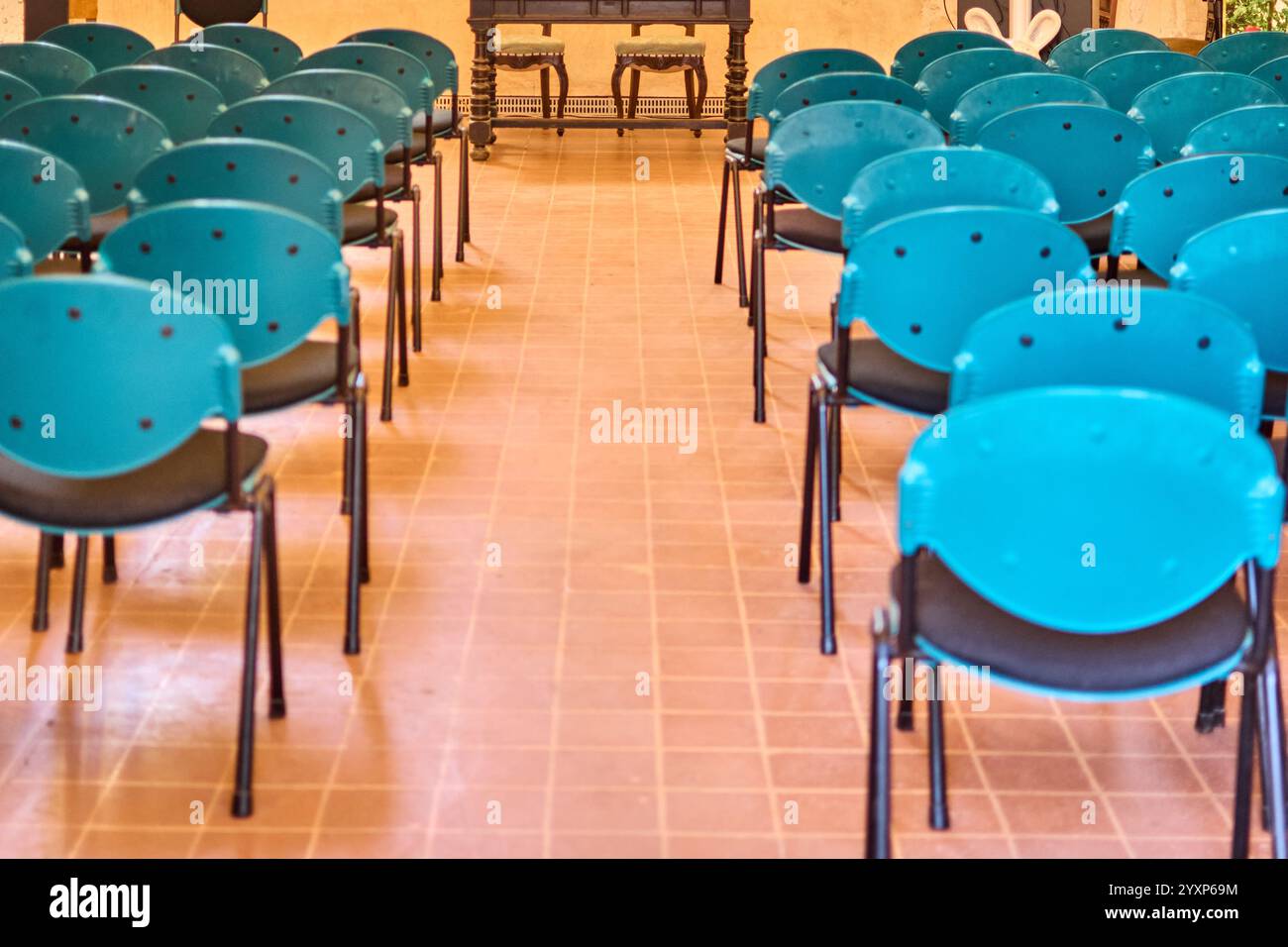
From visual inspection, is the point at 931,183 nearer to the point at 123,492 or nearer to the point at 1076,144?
the point at 1076,144

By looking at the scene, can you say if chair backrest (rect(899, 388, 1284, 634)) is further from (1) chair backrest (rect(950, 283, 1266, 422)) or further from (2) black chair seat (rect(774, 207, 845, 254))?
(2) black chair seat (rect(774, 207, 845, 254))

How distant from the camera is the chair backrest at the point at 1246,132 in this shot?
5.28 metres

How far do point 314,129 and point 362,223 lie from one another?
1.32 ft

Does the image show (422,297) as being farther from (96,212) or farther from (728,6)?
(728,6)

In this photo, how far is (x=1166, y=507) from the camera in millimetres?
2234

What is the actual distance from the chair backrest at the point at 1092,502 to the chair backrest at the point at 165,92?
4.50 meters

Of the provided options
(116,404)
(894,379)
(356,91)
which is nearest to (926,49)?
(356,91)

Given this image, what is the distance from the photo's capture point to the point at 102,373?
9.40 ft

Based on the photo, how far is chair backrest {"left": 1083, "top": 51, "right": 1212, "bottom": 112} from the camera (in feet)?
23.7

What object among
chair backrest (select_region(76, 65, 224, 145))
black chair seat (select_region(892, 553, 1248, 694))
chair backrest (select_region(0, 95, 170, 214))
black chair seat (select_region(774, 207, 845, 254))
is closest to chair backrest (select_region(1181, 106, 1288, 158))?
black chair seat (select_region(774, 207, 845, 254))

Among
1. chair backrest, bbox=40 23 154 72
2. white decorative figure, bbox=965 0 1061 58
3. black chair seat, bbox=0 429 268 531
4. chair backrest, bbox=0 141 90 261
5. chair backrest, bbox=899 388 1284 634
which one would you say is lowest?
black chair seat, bbox=0 429 268 531

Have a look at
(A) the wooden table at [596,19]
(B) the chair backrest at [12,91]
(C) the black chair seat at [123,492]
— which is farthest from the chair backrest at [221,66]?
(C) the black chair seat at [123,492]

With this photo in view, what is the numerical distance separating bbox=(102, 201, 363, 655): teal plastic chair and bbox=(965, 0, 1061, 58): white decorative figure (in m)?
8.04
